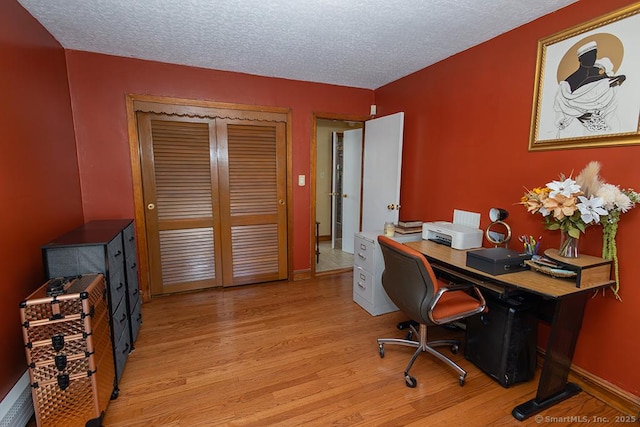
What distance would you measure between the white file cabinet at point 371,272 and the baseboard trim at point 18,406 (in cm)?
235

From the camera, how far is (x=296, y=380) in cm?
192

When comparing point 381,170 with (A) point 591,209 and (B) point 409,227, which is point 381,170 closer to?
(B) point 409,227

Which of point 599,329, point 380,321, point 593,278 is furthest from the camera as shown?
point 380,321

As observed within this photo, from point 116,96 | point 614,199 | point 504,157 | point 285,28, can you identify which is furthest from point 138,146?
point 614,199

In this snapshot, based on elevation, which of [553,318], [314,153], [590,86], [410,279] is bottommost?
[553,318]

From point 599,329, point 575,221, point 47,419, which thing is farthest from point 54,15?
point 599,329

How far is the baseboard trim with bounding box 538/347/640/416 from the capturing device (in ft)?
5.40

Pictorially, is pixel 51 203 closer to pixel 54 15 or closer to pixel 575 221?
pixel 54 15

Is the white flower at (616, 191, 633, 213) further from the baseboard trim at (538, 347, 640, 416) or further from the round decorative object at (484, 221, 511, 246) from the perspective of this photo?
the baseboard trim at (538, 347, 640, 416)

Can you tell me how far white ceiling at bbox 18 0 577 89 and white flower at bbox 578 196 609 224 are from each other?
3.99ft

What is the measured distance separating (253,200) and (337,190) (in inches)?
74.0

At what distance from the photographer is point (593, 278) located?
1613mm

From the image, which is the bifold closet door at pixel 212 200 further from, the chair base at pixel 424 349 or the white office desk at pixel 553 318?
the white office desk at pixel 553 318

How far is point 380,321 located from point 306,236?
138 centimetres
